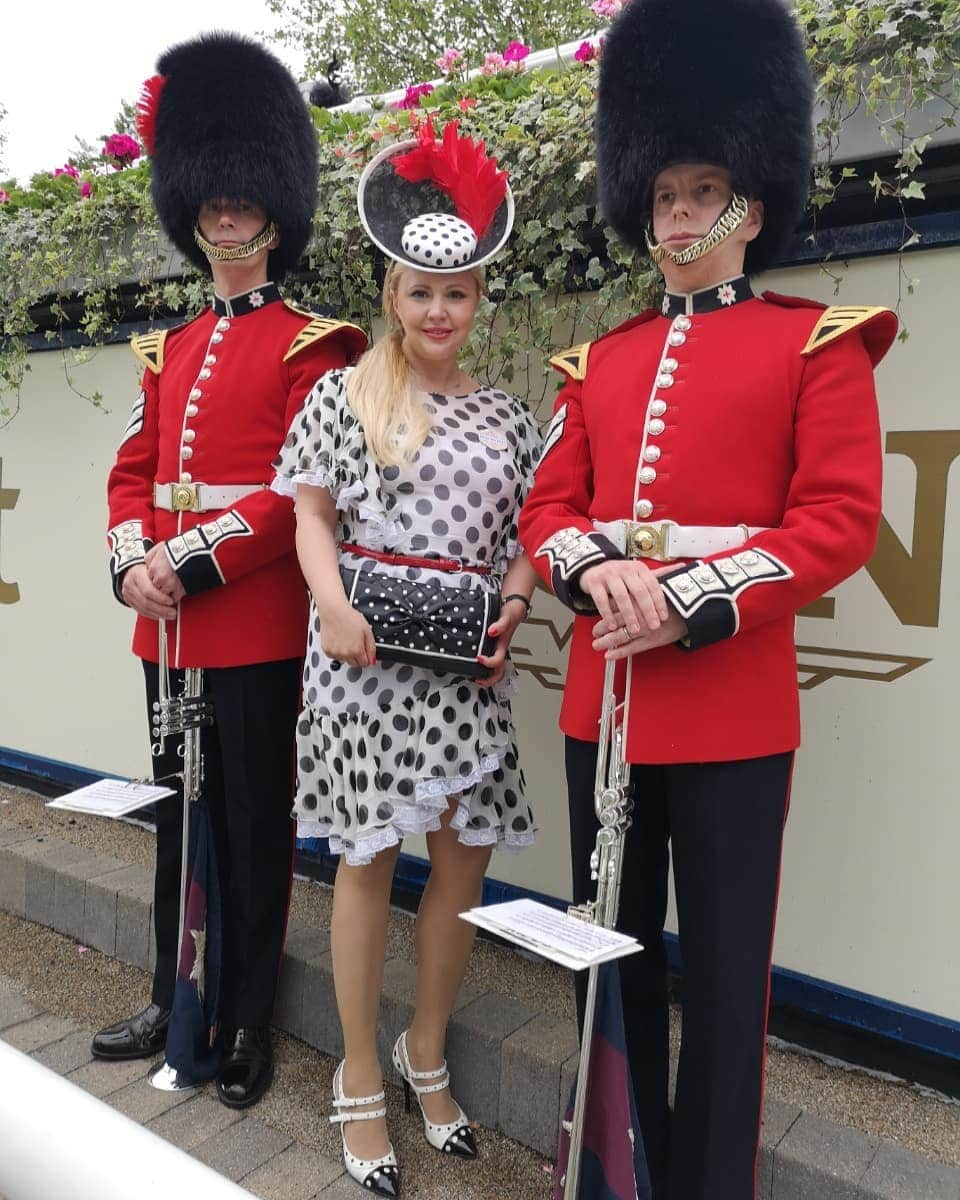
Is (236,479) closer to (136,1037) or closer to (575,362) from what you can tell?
(575,362)

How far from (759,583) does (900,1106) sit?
1.31 m

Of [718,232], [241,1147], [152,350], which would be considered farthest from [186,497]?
[241,1147]

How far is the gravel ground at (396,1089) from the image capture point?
7.04 feet

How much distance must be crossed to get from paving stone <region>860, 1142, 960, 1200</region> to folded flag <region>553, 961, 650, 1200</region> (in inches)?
19.5

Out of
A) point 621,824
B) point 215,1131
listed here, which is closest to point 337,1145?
point 215,1131

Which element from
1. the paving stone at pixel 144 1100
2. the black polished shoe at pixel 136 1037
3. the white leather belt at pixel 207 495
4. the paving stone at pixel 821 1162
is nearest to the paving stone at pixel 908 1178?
the paving stone at pixel 821 1162

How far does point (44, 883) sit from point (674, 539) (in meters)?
2.61

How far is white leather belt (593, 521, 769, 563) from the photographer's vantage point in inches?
67.6

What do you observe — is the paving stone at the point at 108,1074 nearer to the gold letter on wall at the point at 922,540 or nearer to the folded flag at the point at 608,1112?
the folded flag at the point at 608,1112

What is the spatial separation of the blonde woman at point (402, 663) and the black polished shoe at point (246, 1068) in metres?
0.35

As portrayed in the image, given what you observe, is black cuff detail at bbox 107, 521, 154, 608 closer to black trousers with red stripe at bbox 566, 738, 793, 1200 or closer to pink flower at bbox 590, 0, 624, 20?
black trousers with red stripe at bbox 566, 738, 793, 1200

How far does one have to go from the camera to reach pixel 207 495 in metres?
2.44

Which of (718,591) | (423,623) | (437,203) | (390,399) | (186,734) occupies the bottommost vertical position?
(186,734)

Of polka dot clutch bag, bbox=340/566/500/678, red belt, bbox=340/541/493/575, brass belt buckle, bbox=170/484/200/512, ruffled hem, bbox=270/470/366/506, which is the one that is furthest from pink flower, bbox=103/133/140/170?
polka dot clutch bag, bbox=340/566/500/678
